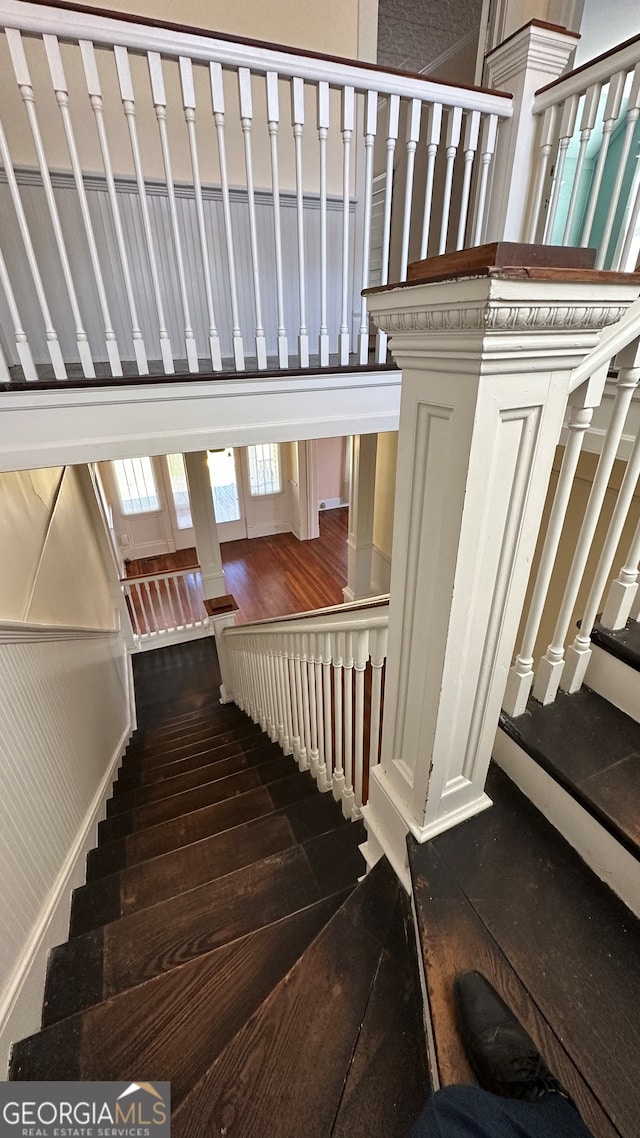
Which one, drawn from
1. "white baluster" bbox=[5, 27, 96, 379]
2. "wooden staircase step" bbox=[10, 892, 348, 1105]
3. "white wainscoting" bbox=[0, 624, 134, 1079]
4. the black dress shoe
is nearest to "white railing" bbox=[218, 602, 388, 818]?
"wooden staircase step" bbox=[10, 892, 348, 1105]

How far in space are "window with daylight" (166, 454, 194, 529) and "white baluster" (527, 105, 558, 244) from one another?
5159 millimetres

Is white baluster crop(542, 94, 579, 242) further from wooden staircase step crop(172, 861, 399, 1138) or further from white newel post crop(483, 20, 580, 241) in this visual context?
wooden staircase step crop(172, 861, 399, 1138)

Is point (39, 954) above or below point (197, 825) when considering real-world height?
above

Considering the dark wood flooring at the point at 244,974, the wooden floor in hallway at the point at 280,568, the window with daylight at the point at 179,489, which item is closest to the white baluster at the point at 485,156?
the dark wood flooring at the point at 244,974

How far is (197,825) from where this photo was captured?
6.30 ft

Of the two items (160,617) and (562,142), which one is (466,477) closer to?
(562,142)

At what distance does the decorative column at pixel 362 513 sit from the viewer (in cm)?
421

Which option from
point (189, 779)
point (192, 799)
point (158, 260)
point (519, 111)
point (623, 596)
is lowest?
point (189, 779)

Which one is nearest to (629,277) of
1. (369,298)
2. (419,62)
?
(369,298)

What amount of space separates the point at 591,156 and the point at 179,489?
A: 221 inches

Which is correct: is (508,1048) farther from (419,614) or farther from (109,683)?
(109,683)

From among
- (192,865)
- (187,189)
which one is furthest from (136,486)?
(192,865)

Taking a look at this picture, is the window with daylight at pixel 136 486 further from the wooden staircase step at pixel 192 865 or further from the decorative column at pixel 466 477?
the decorative column at pixel 466 477

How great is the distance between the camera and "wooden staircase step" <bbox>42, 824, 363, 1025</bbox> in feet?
4.07
